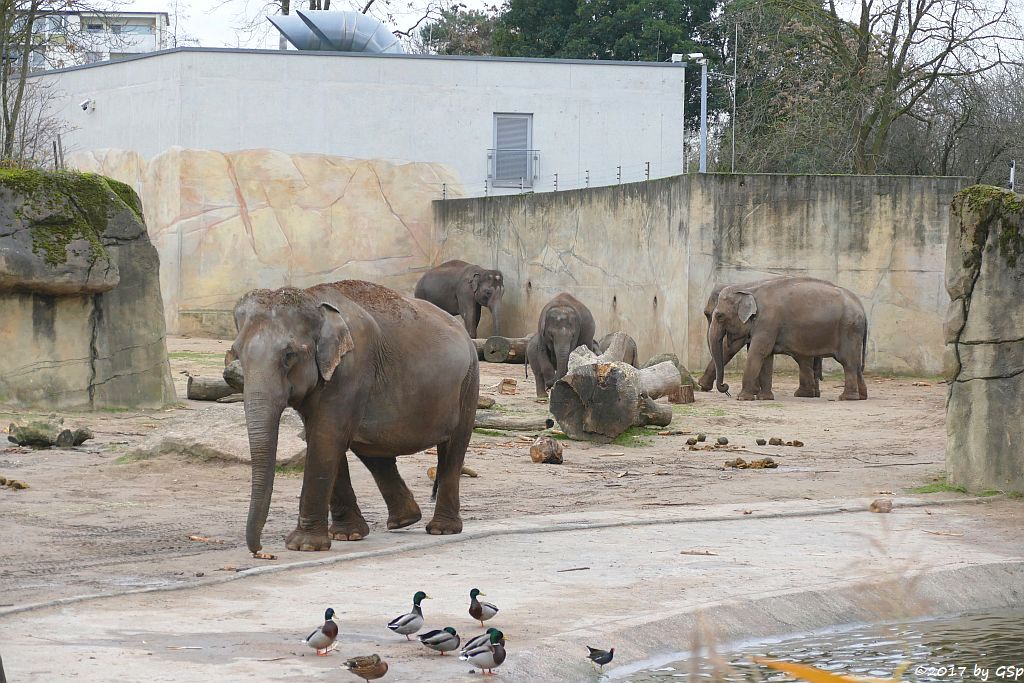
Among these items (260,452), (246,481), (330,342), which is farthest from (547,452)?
(260,452)

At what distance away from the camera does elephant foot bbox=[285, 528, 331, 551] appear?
7.36 m

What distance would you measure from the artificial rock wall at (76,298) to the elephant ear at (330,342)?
22.6 feet

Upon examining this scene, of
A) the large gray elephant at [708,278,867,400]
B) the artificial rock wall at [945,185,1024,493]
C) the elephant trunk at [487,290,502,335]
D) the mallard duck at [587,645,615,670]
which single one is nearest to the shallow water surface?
the mallard duck at [587,645,615,670]

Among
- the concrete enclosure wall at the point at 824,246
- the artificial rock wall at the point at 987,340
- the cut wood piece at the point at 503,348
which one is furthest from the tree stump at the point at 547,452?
the cut wood piece at the point at 503,348

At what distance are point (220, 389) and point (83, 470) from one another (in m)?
5.09

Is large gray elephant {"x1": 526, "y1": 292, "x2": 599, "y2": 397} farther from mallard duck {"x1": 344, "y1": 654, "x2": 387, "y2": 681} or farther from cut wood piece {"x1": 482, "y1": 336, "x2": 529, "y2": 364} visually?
mallard duck {"x1": 344, "y1": 654, "x2": 387, "y2": 681}

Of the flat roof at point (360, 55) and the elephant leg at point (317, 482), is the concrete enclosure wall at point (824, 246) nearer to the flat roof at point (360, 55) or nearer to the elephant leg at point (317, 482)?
the flat roof at point (360, 55)

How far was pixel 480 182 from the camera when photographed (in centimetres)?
3039

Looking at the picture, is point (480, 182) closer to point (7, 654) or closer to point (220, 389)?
point (220, 389)

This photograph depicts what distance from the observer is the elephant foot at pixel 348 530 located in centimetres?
775

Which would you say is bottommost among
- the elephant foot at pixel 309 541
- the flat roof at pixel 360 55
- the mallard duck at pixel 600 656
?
the elephant foot at pixel 309 541

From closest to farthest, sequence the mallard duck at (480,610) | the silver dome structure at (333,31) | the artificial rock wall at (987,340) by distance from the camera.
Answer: the mallard duck at (480,610) < the artificial rock wall at (987,340) < the silver dome structure at (333,31)

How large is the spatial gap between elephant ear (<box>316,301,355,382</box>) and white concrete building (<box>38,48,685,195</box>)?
2102cm

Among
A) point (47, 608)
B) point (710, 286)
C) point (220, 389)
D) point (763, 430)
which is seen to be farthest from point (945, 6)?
point (47, 608)
